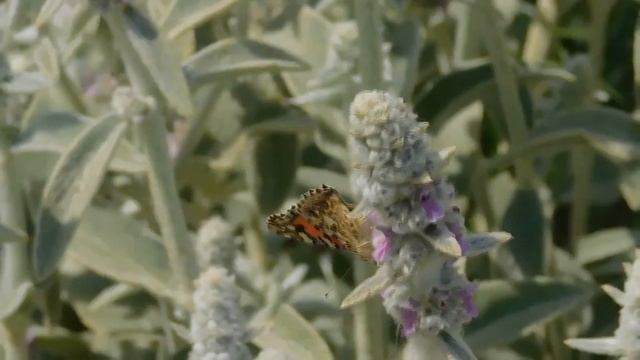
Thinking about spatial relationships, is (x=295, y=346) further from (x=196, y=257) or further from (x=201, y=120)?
(x=201, y=120)

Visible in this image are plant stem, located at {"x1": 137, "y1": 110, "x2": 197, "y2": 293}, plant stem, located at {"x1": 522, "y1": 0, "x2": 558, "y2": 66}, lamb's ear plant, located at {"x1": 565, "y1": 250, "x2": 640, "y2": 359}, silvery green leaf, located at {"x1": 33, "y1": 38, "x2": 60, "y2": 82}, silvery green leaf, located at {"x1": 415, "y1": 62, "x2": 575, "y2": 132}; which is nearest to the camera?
lamb's ear plant, located at {"x1": 565, "y1": 250, "x2": 640, "y2": 359}

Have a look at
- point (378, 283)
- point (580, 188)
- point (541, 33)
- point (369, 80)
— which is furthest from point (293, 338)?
point (541, 33)

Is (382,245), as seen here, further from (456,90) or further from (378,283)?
(456,90)

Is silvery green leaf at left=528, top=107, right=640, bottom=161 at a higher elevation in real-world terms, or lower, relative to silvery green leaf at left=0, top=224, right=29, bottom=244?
higher

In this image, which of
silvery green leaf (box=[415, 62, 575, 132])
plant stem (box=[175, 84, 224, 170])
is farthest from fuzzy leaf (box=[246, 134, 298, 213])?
silvery green leaf (box=[415, 62, 575, 132])

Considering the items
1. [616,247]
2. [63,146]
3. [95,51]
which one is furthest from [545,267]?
[95,51]

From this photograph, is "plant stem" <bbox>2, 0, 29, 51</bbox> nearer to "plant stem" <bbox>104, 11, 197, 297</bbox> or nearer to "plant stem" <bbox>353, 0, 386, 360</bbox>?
"plant stem" <bbox>104, 11, 197, 297</bbox>
